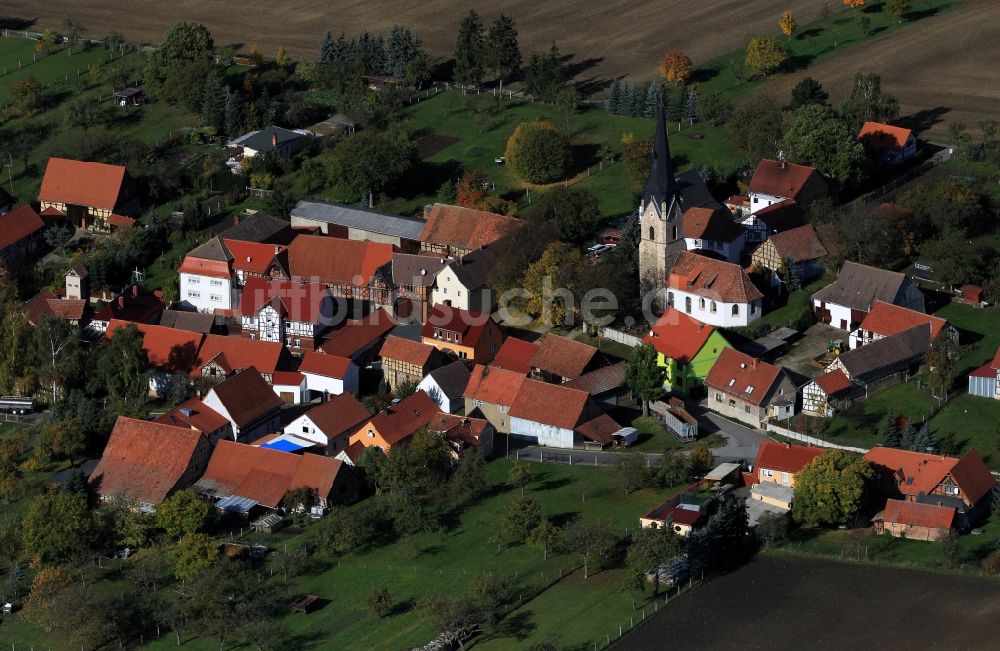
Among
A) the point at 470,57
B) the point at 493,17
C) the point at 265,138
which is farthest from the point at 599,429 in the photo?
the point at 493,17

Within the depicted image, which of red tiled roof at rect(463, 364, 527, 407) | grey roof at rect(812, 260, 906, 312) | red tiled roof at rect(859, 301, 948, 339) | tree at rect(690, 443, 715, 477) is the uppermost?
grey roof at rect(812, 260, 906, 312)

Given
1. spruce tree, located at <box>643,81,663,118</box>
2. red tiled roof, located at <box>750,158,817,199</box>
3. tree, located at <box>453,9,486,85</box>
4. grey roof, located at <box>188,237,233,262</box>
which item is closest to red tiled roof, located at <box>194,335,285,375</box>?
grey roof, located at <box>188,237,233,262</box>

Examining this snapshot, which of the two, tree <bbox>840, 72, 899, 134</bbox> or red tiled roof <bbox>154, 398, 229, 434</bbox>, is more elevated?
tree <bbox>840, 72, 899, 134</bbox>

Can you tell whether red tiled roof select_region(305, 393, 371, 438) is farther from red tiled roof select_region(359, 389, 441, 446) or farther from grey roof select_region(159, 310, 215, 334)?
grey roof select_region(159, 310, 215, 334)

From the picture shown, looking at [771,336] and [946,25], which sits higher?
[946,25]

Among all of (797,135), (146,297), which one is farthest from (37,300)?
(797,135)

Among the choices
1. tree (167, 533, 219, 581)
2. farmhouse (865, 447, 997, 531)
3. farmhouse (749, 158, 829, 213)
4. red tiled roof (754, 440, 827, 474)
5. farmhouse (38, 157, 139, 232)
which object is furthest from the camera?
farmhouse (38, 157, 139, 232)

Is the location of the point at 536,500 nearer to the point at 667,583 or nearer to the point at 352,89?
the point at 667,583

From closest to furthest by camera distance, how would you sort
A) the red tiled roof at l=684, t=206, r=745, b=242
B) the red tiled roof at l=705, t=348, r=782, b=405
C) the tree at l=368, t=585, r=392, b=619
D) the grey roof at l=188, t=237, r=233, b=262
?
the tree at l=368, t=585, r=392, b=619, the red tiled roof at l=705, t=348, r=782, b=405, the red tiled roof at l=684, t=206, r=745, b=242, the grey roof at l=188, t=237, r=233, b=262
